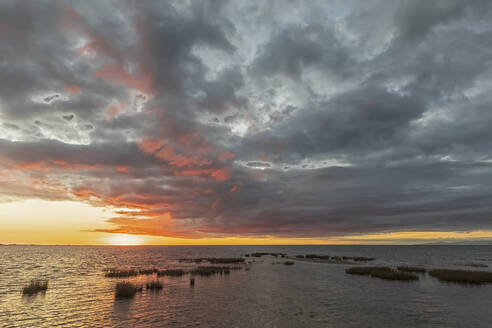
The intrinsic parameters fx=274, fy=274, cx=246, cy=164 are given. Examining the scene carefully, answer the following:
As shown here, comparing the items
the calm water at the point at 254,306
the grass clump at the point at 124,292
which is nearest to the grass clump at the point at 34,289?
the calm water at the point at 254,306

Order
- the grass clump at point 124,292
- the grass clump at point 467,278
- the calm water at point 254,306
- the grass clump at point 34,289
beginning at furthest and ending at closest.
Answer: the grass clump at point 467,278
the grass clump at point 34,289
the grass clump at point 124,292
the calm water at point 254,306

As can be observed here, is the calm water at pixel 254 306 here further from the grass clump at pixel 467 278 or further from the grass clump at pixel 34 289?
the grass clump at pixel 467 278

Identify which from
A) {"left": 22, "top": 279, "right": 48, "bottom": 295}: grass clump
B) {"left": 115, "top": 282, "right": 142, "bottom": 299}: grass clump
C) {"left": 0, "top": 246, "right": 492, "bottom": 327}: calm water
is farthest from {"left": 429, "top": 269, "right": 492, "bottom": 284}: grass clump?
{"left": 22, "top": 279, "right": 48, "bottom": 295}: grass clump

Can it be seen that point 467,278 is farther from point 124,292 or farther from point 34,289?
point 34,289

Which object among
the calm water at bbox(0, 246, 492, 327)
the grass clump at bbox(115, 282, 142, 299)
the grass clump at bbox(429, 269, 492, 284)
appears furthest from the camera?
the grass clump at bbox(429, 269, 492, 284)

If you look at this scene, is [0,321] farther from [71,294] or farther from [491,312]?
[491,312]

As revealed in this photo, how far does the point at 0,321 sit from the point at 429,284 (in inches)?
2163

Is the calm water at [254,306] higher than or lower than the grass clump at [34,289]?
lower

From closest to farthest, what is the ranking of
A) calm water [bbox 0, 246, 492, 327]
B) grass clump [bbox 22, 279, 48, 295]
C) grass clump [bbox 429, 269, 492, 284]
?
calm water [bbox 0, 246, 492, 327] → grass clump [bbox 22, 279, 48, 295] → grass clump [bbox 429, 269, 492, 284]

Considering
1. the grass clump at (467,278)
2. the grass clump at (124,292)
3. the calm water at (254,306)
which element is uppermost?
the grass clump at (124,292)

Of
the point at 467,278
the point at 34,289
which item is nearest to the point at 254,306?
the point at 34,289

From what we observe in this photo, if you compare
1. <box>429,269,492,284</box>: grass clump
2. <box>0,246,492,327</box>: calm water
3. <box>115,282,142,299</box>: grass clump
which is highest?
<box>115,282,142,299</box>: grass clump


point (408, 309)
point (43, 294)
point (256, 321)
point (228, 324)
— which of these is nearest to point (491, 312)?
point (408, 309)

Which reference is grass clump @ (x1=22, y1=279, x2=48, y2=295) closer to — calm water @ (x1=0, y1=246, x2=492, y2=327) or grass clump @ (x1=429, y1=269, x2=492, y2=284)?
calm water @ (x1=0, y1=246, x2=492, y2=327)
